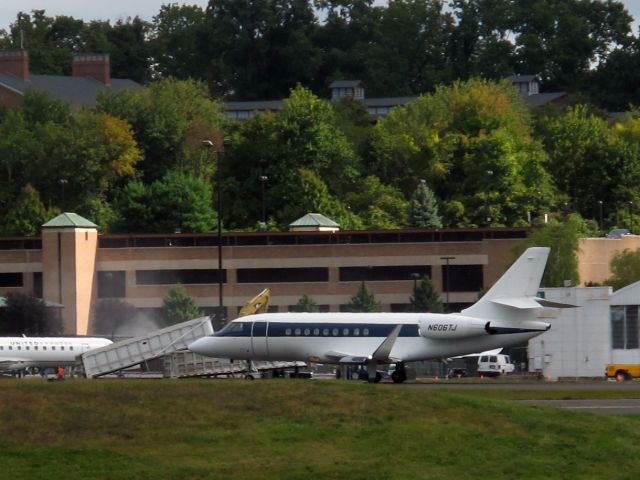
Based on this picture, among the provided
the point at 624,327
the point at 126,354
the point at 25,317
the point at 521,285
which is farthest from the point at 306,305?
the point at 521,285

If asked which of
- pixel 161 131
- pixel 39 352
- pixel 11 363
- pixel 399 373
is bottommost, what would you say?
pixel 11 363

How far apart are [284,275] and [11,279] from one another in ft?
62.6

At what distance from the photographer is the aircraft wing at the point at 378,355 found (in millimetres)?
67125

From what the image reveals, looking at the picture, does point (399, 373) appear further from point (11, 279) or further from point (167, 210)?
point (167, 210)

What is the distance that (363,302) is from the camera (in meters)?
119

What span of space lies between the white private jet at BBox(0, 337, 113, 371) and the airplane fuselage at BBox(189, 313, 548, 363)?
25.5m

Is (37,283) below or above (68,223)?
below

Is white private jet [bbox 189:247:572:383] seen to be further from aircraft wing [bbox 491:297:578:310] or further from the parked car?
→ the parked car

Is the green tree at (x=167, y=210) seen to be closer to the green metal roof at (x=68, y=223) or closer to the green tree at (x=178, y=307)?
the green metal roof at (x=68, y=223)

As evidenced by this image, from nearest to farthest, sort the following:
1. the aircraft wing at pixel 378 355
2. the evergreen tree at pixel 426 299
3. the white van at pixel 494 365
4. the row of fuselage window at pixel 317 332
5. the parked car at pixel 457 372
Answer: the aircraft wing at pixel 378 355
the row of fuselage window at pixel 317 332
the white van at pixel 494 365
the parked car at pixel 457 372
the evergreen tree at pixel 426 299

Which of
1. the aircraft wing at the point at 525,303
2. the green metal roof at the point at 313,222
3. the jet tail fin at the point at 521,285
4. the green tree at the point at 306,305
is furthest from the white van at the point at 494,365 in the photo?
the green metal roof at the point at 313,222

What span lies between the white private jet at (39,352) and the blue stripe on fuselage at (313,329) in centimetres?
2589

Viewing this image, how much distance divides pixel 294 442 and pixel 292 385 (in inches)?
193

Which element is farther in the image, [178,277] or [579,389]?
[178,277]
